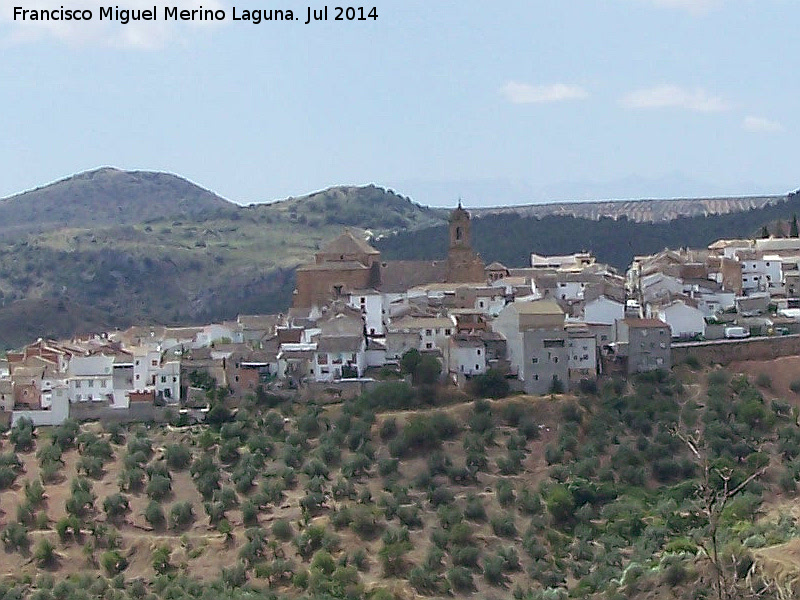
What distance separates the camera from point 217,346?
3938 cm

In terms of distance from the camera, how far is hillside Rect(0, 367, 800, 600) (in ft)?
95.1

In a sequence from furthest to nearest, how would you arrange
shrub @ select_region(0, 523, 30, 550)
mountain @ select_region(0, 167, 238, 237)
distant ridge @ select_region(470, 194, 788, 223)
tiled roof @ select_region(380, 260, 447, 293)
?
mountain @ select_region(0, 167, 238, 237) < distant ridge @ select_region(470, 194, 788, 223) < tiled roof @ select_region(380, 260, 447, 293) < shrub @ select_region(0, 523, 30, 550)

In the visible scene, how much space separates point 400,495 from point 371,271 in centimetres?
1299

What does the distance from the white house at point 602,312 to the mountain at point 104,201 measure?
11527cm

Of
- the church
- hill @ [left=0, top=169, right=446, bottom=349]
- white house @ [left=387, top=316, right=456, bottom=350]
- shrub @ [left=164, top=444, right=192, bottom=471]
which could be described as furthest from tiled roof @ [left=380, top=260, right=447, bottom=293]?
hill @ [left=0, top=169, right=446, bottom=349]

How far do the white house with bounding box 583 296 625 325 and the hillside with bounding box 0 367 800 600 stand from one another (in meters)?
2.43

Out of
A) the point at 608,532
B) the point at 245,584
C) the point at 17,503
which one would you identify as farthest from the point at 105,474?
the point at 608,532

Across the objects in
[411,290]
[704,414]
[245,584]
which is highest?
[411,290]

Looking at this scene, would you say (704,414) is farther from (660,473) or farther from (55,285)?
(55,285)

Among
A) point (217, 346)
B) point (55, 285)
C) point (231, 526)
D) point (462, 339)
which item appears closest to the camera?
point (231, 526)

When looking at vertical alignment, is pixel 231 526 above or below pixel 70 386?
below

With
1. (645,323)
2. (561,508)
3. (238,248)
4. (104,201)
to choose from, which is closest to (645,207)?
(238,248)

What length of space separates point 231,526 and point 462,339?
26.3 feet

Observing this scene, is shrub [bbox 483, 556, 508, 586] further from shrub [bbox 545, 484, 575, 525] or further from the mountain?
the mountain
